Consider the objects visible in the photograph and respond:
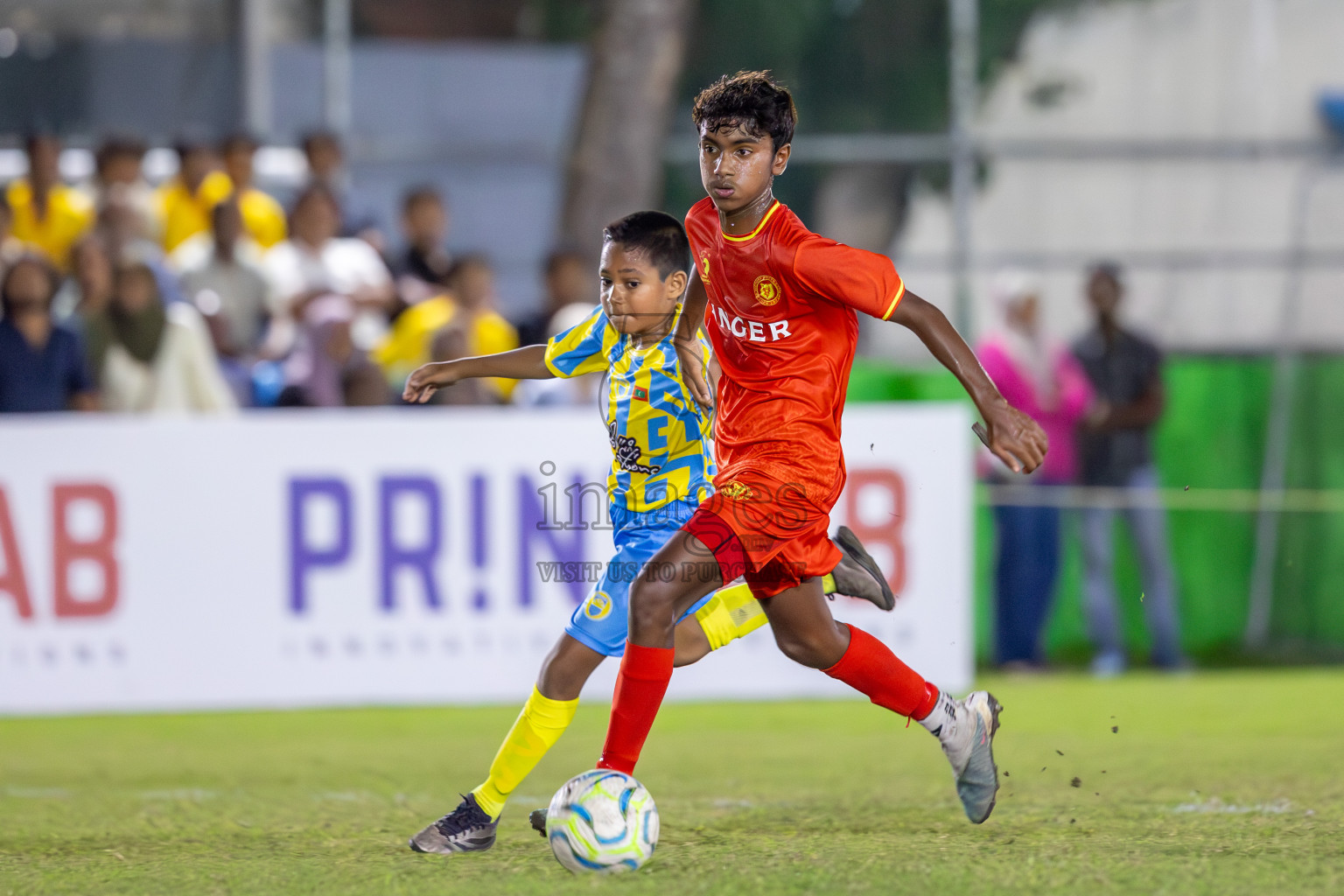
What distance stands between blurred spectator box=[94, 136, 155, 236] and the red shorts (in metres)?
6.31

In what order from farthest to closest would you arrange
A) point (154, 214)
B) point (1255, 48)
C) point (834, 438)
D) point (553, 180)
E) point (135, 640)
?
point (553, 180), point (1255, 48), point (154, 214), point (135, 640), point (834, 438)

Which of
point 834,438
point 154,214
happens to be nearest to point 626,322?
point 834,438

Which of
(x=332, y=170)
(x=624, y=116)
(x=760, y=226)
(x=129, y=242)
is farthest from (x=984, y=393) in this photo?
(x=624, y=116)

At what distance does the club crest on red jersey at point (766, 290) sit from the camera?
14.0 ft

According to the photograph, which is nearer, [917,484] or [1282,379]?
[917,484]

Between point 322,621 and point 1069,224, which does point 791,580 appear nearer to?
point 322,621

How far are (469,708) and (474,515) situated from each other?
0.97 m

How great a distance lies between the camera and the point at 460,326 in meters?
8.90

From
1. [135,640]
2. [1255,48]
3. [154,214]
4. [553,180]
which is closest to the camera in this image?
[135,640]

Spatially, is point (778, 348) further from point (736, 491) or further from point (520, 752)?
point (520, 752)

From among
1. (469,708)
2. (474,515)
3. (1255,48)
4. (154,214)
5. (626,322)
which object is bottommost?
(469,708)

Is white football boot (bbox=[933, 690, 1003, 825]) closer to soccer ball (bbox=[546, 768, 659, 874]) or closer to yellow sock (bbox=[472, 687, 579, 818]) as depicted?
soccer ball (bbox=[546, 768, 659, 874])

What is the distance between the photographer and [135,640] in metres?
7.73

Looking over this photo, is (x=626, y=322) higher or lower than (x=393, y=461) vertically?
higher
